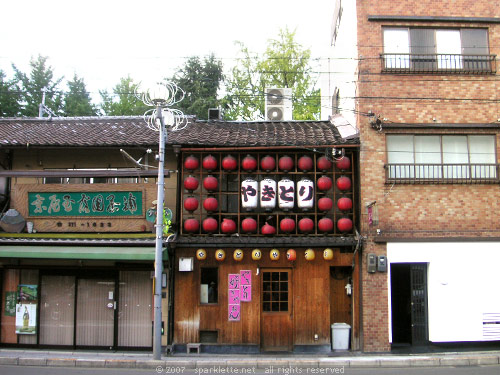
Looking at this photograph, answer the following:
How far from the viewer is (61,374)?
39.4 feet

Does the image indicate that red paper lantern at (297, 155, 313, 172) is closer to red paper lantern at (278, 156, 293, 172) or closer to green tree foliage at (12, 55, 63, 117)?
red paper lantern at (278, 156, 293, 172)

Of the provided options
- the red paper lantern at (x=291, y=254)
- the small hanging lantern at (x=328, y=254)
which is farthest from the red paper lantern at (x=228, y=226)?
the small hanging lantern at (x=328, y=254)

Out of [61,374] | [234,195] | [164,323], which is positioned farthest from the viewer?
[234,195]

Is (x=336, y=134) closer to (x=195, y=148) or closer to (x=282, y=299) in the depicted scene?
(x=195, y=148)

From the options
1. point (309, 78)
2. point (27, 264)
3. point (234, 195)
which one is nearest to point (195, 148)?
point (234, 195)

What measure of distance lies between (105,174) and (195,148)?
308 centimetres

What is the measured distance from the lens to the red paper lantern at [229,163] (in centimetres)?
1521

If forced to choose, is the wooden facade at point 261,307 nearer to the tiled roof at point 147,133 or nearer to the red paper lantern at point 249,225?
the red paper lantern at point 249,225

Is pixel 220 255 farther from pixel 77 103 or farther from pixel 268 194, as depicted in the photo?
pixel 77 103

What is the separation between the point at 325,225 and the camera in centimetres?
1489

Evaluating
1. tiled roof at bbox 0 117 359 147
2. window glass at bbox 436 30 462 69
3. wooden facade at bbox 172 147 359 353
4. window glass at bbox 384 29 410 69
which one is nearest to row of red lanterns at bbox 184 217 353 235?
wooden facade at bbox 172 147 359 353

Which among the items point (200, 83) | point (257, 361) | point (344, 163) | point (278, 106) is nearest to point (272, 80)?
point (200, 83)

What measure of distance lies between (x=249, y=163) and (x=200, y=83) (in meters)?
20.0

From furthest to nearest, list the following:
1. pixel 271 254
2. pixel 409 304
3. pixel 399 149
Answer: pixel 409 304 → pixel 399 149 → pixel 271 254
